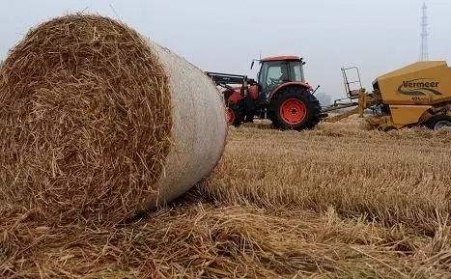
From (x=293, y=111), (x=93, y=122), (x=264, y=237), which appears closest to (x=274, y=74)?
(x=293, y=111)

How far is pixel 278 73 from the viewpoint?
1306 cm

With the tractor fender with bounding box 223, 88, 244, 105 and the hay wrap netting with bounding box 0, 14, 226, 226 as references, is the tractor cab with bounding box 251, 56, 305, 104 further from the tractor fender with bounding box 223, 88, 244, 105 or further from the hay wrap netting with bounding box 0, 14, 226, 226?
the hay wrap netting with bounding box 0, 14, 226, 226

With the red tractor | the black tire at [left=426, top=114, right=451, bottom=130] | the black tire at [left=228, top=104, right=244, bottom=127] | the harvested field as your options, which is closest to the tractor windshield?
the red tractor

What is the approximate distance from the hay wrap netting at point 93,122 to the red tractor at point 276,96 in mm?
8719

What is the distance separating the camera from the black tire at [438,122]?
12.1 meters

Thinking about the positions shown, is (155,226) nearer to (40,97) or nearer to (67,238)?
(67,238)

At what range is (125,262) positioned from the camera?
9.87ft

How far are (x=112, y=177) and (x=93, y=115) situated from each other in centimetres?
44

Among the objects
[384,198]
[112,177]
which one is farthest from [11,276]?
[384,198]

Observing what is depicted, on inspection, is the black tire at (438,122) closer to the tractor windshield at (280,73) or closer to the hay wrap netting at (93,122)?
the tractor windshield at (280,73)

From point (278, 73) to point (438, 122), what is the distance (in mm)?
3729

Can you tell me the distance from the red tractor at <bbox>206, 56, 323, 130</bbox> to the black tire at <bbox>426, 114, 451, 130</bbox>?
2.39m

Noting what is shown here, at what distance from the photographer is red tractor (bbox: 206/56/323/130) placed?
40.9 feet

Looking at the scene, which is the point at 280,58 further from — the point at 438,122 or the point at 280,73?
the point at 438,122
